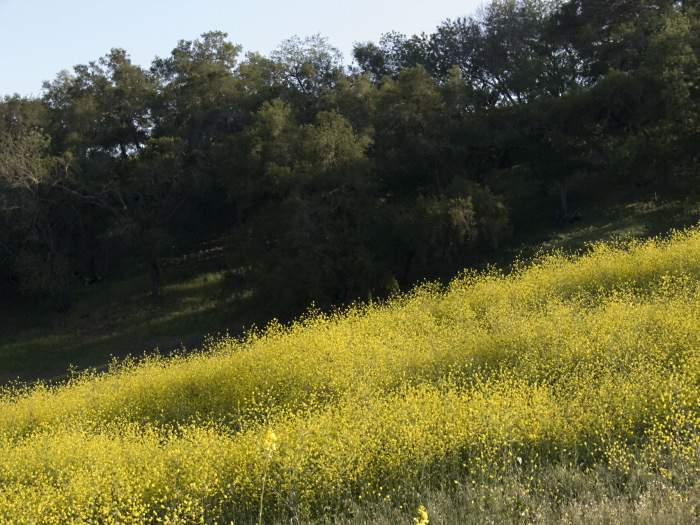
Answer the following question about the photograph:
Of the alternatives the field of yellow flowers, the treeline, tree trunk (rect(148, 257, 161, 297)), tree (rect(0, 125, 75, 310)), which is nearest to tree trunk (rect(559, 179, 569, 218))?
the treeline

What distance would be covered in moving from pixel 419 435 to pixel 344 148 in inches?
635

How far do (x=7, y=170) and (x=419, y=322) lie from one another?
68.5 feet

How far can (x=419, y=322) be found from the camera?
1098 centimetres

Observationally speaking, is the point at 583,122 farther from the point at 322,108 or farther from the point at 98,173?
the point at 98,173

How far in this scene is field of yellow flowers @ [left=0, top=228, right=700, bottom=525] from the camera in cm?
514

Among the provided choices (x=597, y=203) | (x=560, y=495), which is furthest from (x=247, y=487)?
(x=597, y=203)

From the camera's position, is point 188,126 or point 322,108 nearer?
point 322,108

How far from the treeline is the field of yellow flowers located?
10834mm

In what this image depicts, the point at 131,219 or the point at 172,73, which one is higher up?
the point at 172,73

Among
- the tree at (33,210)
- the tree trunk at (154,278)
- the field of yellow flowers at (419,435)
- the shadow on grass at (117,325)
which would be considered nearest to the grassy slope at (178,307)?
the shadow on grass at (117,325)

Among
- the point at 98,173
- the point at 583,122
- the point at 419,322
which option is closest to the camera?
the point at 419,322

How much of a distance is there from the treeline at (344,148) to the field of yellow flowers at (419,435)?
10834 mm

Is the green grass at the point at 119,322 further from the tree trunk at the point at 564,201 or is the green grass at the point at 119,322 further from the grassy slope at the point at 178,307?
the tree trunk at the point at 564,201

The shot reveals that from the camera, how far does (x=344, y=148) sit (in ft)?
69.8
